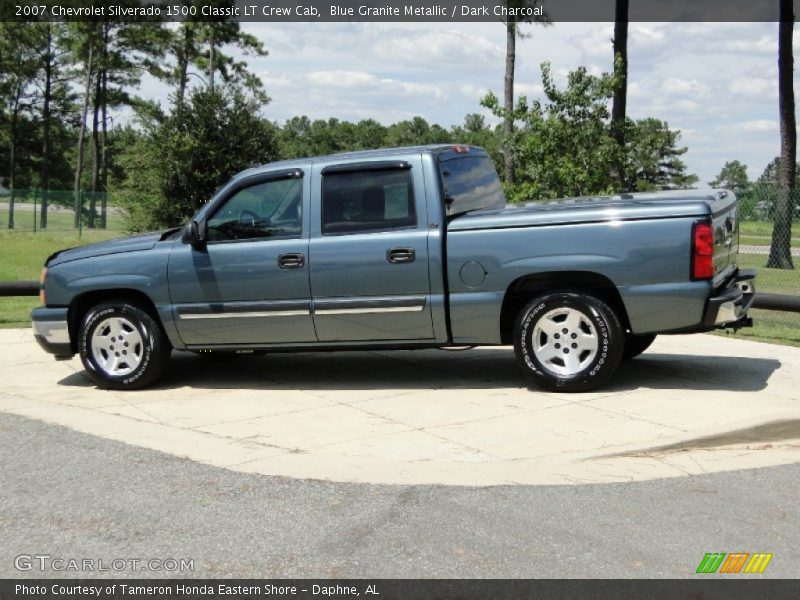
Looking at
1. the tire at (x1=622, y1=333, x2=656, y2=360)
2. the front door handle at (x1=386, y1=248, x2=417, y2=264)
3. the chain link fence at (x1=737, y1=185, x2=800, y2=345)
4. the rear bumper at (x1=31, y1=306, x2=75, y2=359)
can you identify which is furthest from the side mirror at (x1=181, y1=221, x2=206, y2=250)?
the chain link fence at (x1=737, y1=185, x2=800, y2=345)

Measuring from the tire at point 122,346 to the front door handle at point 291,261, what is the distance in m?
1.30

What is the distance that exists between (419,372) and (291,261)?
1727 millimetres

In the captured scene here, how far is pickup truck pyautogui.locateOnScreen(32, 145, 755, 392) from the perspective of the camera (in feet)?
26.2

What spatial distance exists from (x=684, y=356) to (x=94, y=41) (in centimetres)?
5088

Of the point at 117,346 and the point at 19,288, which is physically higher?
the point at 19,288

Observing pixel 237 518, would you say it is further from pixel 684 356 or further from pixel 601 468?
pixel 684 356

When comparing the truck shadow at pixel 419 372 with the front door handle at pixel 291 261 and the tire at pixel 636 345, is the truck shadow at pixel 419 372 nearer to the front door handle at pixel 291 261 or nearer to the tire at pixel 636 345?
the tire at pixel 636 345

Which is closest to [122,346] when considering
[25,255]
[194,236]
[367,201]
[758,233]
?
[194,236]

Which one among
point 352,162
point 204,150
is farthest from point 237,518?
point 204,150

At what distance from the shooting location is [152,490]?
604cm

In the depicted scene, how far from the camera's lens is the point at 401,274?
8414mm

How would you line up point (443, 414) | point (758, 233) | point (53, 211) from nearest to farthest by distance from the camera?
point (443, 414), point (758, 233), point (53, 211)
